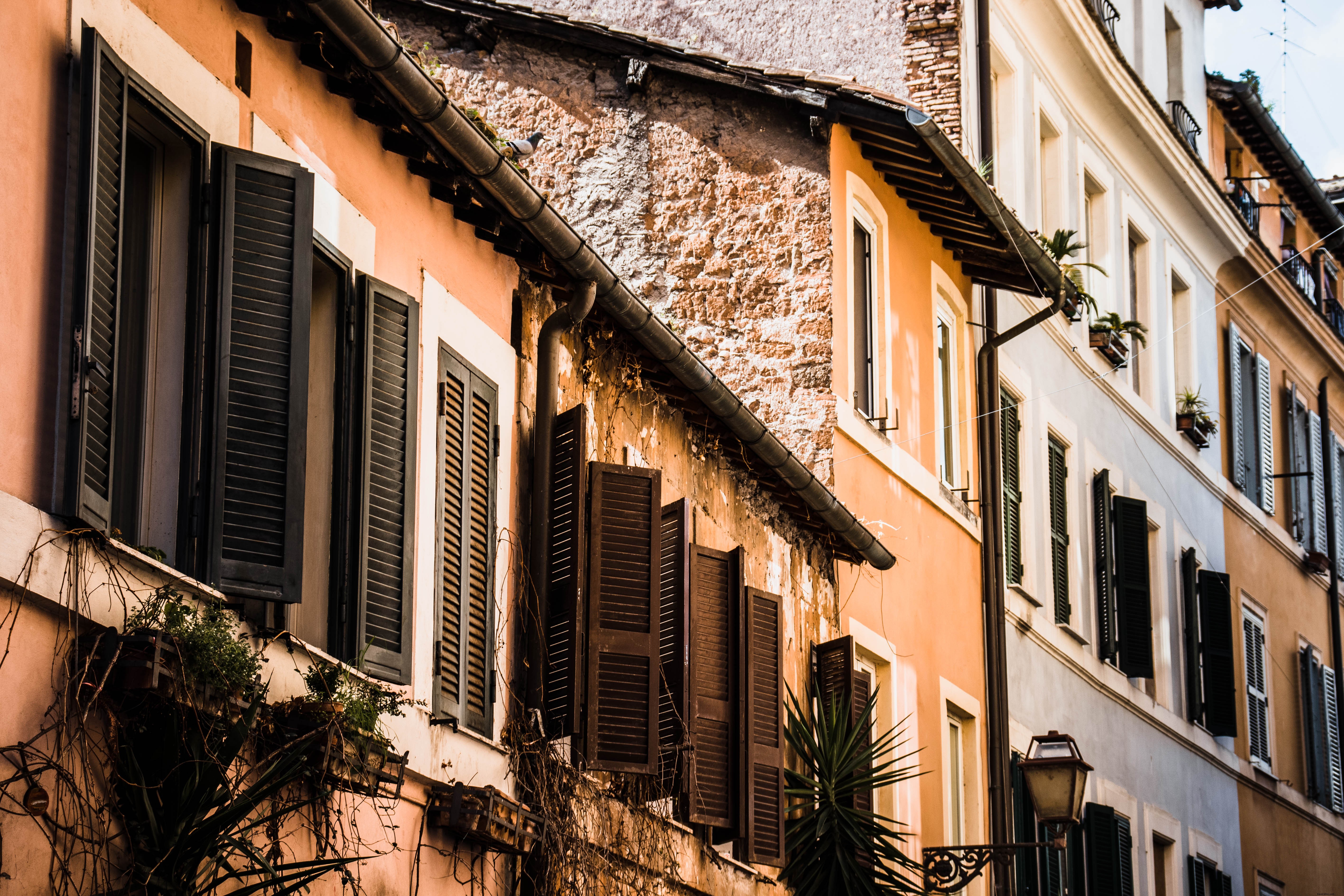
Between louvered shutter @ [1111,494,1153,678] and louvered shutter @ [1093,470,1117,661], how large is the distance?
6.1 inches

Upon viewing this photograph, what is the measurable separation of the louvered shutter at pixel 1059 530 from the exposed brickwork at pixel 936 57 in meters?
3.54

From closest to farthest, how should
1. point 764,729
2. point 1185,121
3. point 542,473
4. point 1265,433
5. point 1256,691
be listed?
point 542,473
point 764,729
point 1256,691
point 1185,121
point 1265,433

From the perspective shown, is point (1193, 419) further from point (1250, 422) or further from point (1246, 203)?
point (1246, 203)

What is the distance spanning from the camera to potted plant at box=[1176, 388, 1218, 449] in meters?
24.6

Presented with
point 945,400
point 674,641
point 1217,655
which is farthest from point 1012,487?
point 674,641

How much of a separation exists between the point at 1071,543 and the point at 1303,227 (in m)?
13.2

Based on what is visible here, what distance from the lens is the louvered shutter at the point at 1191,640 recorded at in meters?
23.8

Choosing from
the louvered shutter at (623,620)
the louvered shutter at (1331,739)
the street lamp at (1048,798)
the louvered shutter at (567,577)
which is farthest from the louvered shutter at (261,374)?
the louvered shutter at (1331,739)

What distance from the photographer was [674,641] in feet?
37.0

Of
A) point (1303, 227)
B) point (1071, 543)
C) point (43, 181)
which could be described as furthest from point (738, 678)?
point (1303, 227)

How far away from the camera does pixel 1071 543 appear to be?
20609 mm

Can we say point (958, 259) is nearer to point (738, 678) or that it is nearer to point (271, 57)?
point (738, 678)

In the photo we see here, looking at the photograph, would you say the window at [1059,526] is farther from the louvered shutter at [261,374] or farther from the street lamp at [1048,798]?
the louvered shutter at [261,374]

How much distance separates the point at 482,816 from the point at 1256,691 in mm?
18848
